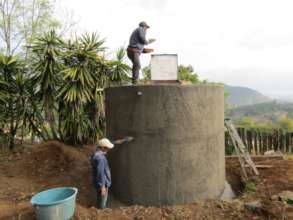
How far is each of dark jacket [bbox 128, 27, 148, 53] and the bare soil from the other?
340 cm

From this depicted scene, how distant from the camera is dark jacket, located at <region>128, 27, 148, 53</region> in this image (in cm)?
585

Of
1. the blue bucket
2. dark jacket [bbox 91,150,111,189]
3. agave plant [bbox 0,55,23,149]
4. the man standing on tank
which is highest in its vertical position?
the man standing on tank

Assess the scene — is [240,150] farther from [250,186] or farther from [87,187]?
[87,187]

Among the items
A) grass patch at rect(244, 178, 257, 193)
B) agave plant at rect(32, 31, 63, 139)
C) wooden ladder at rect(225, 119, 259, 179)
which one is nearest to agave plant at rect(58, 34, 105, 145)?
agave plant at rect(32, 31, 63, 139)

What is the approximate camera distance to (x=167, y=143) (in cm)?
470

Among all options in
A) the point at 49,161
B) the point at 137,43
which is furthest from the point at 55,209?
the point at 49,161

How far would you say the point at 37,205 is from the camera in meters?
3.72

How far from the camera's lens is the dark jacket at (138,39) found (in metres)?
5.85

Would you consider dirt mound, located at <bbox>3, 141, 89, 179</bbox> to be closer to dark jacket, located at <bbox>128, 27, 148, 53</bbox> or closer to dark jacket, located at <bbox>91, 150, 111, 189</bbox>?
dark jacket, located at <bbox>91, 150, 111, 189</bbox>

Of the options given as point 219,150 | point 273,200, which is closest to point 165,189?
point 219,150

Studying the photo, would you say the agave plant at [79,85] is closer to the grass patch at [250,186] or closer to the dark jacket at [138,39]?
the dark jacket at [138,39]

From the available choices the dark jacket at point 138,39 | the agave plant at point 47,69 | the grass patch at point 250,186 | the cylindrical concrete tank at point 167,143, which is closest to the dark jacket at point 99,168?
the cylindrical concrete tank at point 167,143

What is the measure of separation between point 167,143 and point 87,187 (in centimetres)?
270

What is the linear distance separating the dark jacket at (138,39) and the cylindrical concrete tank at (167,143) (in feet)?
4.63
